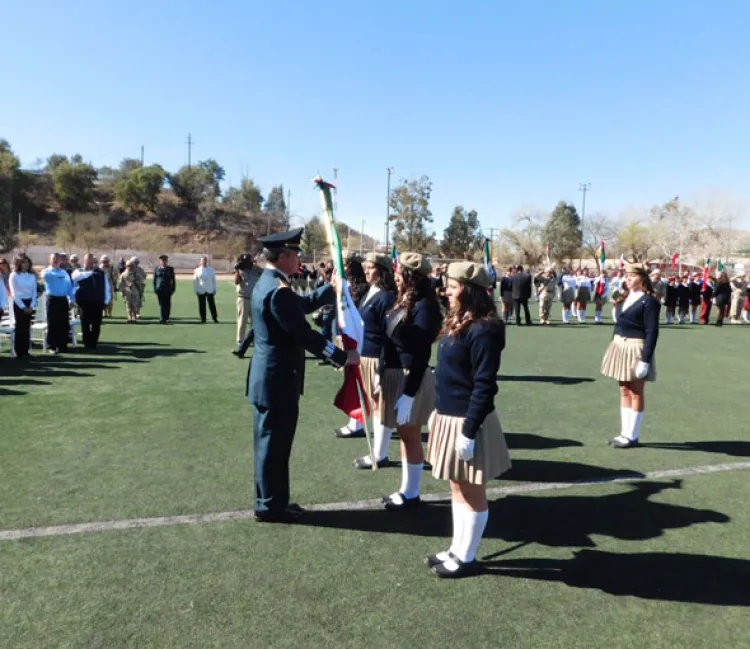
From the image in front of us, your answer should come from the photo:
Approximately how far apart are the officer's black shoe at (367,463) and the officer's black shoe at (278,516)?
1256 millimetres

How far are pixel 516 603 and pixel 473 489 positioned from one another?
650 mm

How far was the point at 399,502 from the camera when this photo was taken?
468cm

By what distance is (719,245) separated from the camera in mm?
88562

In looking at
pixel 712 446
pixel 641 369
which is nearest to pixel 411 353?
pixel 641 369

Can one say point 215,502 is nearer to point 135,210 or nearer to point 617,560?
point 617,560

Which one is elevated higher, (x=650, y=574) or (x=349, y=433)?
(x=349, y=433)

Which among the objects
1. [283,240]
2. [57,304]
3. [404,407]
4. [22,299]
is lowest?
[404,407]

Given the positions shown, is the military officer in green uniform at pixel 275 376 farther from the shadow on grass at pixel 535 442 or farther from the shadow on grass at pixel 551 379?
the shadow on grass at pixel 551 379

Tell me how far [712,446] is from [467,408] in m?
4.30

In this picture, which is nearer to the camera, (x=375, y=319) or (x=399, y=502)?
(x=399, y=502)

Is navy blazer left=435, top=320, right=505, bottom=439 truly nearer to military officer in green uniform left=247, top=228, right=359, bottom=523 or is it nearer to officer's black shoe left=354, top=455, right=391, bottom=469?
military officer in green uniform left=247, top=228, right=359, bottom=523

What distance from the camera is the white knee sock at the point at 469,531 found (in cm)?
363

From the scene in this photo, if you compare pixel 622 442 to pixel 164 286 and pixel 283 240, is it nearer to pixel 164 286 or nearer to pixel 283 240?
pixel 283 240

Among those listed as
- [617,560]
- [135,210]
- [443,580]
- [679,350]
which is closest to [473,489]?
[443,580]
